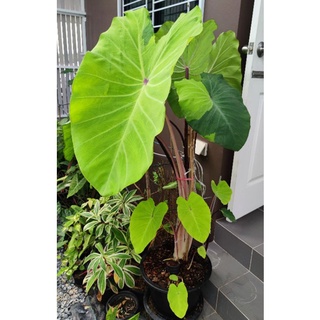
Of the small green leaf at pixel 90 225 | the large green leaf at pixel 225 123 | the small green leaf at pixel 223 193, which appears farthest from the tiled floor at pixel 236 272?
the large green leaf at pixel 225 123

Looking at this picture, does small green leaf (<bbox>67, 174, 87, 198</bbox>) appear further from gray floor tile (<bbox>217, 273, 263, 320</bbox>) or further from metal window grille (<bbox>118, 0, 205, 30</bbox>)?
metal window grille (<bbox>118, 0, 205, 30</bbox>)

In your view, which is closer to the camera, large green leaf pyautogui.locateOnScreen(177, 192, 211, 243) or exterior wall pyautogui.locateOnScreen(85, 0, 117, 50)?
large green leaf pyautogui.locateOnScreen(177, 192, 211, 243)

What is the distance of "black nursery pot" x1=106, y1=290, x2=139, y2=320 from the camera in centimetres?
135

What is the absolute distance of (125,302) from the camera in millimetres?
1418

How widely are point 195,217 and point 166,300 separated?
1.72ft

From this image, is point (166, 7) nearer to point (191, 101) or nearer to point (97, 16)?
point (191, 101)

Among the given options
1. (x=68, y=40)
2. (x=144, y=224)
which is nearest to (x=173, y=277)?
(x=144, y=224)

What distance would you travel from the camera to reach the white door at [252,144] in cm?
136

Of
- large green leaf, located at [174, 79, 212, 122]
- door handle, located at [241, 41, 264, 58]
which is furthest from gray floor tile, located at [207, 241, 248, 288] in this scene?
door handle, located at [241, 41, 264, 58]

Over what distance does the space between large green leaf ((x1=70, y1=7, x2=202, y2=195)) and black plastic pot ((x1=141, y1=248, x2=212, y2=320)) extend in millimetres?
760

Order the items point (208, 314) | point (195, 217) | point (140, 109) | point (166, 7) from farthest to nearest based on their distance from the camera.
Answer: point (166, 7)
point (208, 314)
point (195, 217)
point (140, 109)
